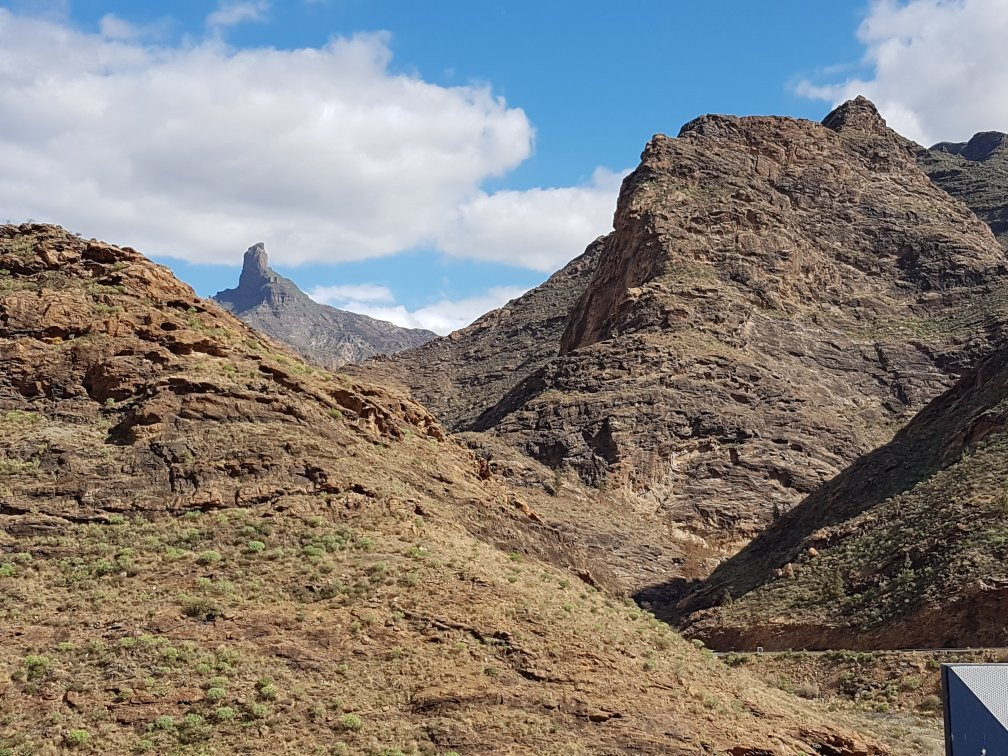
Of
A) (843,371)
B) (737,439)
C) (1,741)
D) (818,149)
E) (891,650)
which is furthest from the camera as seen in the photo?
(818,149)

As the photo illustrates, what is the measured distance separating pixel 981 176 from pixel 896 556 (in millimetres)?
118263

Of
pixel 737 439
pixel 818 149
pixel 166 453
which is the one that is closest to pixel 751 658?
pixel 166 453

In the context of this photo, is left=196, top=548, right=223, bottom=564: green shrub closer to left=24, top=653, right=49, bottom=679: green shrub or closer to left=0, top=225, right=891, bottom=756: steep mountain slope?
left=0, top=225, right=891, bottom=756: steep mountain slope

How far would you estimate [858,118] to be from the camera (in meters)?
117

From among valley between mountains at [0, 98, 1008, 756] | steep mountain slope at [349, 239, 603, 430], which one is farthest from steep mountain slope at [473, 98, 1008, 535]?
steep mountain slope at [349, 239, 603, 430]

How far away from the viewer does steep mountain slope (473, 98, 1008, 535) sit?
6700 cm

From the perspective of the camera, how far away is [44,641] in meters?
18.1

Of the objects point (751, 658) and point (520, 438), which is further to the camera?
A: point (520, 438)

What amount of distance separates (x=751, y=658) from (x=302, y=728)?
2264cm

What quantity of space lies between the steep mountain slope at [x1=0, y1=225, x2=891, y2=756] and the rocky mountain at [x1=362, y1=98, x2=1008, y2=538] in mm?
39990

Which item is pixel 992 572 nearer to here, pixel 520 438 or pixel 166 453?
pixel 166 453

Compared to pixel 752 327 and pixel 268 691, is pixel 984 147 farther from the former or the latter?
pixel 268 691

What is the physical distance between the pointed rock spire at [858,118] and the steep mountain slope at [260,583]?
9986cm

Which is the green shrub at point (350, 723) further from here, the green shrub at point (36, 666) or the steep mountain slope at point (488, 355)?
the steep mountain slope at point (488, 355)
